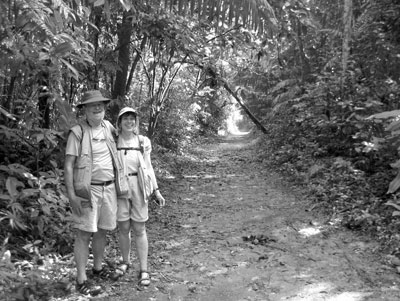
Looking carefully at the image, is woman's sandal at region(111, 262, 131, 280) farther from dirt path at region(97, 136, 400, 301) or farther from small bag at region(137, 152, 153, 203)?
small bag at region(137, 152, 153, 203)

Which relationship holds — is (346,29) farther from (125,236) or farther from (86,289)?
(86,289)

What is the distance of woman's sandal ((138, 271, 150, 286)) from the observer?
466 centimetres

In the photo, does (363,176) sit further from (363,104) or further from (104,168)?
(104,168)

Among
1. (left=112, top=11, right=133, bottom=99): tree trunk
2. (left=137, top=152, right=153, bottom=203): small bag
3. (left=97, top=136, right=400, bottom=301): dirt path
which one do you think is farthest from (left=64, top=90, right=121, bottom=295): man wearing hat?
(left=112, top=11, right=133, bottom=99): tree trunk

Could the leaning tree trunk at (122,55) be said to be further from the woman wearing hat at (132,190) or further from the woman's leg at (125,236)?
the woman's leg at (125,236)

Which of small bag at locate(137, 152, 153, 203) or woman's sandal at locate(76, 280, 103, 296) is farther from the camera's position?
small bag at locate(137, 152, 153, 203)

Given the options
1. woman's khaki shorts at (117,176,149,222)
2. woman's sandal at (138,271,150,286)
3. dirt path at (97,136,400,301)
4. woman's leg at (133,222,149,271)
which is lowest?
dirt path at (97,136,400,301)

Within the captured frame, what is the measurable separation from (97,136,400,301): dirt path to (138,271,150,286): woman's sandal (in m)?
→ 0.08

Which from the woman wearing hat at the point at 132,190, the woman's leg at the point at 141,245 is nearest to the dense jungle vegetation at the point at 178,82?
the woman wearing hat at the point at 132,190

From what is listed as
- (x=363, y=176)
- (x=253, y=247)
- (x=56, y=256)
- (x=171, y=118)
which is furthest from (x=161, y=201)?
(x=171, y=118)

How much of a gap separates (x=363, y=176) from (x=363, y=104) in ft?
5.78

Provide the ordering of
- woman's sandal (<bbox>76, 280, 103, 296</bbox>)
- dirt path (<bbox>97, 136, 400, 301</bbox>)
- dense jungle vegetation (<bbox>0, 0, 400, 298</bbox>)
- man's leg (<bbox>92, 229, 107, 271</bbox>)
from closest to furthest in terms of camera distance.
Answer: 1. dense jungle vegetation (<bbox>0, 0, 400, 298</bbox>)
2. woman's sandal (<bbox>76, 280, 103, 296</bbox>)
3. dirt path (<bbox>97, 136, 400, 301</bbox>)
4. man's leg (<bbox>92, 229, 107, 271</bbox>)

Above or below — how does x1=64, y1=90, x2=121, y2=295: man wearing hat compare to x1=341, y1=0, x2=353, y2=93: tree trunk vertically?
below

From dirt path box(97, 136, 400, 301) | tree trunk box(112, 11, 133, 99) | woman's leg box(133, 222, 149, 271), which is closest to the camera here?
dirt path box(97, 136, 400, 301)
